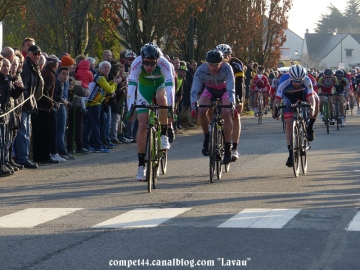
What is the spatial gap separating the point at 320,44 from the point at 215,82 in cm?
13994

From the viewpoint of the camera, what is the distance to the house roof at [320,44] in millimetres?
146375

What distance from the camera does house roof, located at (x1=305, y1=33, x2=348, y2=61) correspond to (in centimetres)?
14638

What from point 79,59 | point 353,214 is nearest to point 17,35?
point 79,59

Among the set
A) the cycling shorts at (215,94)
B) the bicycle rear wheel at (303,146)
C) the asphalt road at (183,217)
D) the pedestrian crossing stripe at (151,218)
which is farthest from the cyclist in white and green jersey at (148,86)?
the bicycle rear wheel at (303,146)

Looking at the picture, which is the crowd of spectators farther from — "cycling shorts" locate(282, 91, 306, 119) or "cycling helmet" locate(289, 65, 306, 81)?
"cycling helmet" locate(289, 65, 306, 81)

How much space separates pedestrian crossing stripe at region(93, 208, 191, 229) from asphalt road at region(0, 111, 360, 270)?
0.04ft

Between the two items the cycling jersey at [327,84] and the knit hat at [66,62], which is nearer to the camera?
the knit hat at [66,62]

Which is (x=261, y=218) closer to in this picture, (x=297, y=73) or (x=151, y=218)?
(x=151, y=218)

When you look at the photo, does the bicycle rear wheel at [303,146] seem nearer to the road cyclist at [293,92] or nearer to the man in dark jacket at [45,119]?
the road cyclist at [293,92]

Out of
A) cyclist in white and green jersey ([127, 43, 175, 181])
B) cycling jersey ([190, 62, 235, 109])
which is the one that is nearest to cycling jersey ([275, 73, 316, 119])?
cycling jersey ([190, 62, 235, 109])

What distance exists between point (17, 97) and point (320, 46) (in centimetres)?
13879

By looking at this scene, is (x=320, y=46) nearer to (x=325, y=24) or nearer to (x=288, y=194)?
(x=325, y=24)

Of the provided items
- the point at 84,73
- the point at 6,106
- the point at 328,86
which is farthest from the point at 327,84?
the point at 6,106

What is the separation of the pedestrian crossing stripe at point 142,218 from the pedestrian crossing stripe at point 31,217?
2.32ft
